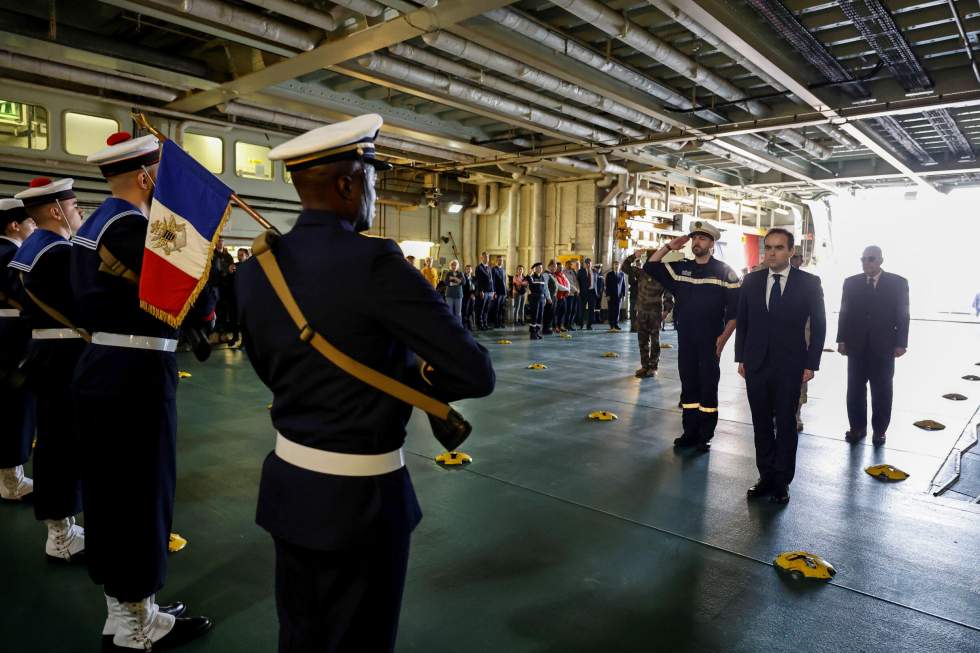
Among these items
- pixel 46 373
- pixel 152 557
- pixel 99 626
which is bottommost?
pixel 99 626

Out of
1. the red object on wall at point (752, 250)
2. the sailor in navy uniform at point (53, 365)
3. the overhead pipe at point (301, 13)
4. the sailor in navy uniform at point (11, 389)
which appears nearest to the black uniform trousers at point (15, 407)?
the sailor in navy uniform at point (11, 389)

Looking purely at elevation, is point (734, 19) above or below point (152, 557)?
Result: above

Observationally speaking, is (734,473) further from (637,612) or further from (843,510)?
(637,612)

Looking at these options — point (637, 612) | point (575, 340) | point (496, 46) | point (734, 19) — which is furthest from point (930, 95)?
point (637, 612)

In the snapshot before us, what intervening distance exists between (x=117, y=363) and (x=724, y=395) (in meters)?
7.64

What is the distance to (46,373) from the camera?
3.30 m

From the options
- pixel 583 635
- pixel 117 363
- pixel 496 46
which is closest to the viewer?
pixel 117 363

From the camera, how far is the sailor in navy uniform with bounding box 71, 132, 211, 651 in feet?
7.92

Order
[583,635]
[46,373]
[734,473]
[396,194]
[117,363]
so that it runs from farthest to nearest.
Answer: [396,194]
[734,473]
[46,373]
[583,635]
[117,363]

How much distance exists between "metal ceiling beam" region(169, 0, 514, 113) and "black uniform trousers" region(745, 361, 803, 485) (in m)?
4.46

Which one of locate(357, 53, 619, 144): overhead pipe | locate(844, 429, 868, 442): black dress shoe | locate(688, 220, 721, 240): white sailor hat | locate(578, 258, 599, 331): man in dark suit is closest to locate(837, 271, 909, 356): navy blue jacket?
locate(844, 429, 868, 442): black dress shoe

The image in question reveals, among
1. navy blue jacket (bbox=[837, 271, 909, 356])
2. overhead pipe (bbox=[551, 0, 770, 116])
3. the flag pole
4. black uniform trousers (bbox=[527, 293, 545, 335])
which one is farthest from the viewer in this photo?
black uniform trousers (bbox=[527, 293, 545, 335])

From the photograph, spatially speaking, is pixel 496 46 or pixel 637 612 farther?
pixel 496 46

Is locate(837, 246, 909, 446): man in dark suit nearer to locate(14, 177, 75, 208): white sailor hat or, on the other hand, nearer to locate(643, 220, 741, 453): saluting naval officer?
locate(643, 220, 741, 453): saluting naval officer
